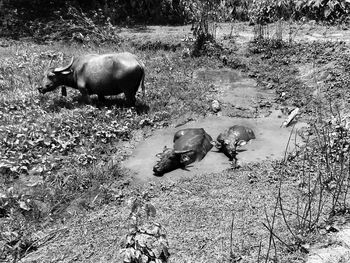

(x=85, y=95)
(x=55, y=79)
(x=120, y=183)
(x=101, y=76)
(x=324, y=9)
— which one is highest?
(x=324, y=9)

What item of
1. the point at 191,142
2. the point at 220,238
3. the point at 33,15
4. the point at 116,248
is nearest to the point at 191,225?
the point at 220,238

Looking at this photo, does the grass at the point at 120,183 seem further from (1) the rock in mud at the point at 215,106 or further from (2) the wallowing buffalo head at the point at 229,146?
(2) the wallowing buffalo head at the point at 229,146

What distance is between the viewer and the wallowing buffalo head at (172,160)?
289 inches

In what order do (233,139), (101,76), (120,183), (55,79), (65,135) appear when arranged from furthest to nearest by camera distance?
(55,79), (101,76), (65,135), (233,139), (120,183)

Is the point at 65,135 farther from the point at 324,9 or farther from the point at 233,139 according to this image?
the point at 324,9

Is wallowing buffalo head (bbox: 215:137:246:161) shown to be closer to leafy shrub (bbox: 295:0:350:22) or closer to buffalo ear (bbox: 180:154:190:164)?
buffalo ear (bbox: 180:154:190:164)

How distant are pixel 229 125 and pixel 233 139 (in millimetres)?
1188

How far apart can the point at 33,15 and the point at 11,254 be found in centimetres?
1298

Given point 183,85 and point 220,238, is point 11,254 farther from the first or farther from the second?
point 183,85

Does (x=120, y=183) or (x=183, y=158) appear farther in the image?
(x=183, y=158)

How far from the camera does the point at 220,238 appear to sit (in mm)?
5453

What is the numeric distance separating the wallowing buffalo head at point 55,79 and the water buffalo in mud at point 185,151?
303 cm

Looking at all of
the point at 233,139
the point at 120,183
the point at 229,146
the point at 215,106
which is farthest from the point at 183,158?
the point at 215,106

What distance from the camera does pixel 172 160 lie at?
741cm
